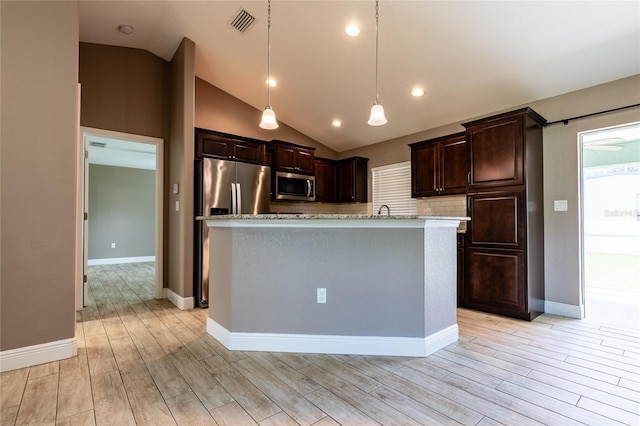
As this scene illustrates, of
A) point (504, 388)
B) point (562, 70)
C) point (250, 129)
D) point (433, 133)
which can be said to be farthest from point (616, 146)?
point (250, 129)

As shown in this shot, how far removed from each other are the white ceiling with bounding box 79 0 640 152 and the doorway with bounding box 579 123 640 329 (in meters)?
0.88

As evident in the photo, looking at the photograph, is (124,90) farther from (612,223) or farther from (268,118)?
(612,223)

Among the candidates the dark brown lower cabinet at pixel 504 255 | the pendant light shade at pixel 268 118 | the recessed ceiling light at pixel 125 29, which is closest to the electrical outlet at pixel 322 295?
the pendant light shade at pixel 268 118

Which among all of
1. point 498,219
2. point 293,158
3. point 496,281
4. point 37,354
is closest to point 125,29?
point 293,158

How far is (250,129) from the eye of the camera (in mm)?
5078

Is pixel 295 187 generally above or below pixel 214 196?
above

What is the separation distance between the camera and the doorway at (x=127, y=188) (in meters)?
3.77

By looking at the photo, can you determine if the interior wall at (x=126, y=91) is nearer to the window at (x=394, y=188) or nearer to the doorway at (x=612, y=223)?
the window at (x=394, y=188)

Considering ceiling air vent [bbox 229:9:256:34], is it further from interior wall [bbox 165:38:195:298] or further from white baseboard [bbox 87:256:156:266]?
white baseboard [bbox 87:256:156:266]

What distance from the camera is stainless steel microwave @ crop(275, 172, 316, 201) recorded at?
4902mm

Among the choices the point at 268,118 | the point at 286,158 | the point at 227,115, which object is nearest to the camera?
the point at 268,118

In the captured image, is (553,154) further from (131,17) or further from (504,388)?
(131,17)

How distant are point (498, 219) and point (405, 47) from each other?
211 centimetres

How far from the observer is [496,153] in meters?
3.47
